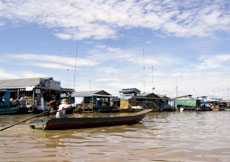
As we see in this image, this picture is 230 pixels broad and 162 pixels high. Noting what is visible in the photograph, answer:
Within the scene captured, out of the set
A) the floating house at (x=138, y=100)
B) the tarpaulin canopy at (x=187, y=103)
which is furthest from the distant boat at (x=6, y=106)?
the tarpaulin canopy at (x=187, y=103)

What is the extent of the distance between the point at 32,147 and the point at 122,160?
9.16 ft

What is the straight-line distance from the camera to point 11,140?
7414 mm

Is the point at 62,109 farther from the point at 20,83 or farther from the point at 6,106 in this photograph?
the point at 20,83

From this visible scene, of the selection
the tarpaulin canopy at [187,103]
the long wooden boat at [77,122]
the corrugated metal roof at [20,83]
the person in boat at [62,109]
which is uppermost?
the corrugated metal roof at [20,83]

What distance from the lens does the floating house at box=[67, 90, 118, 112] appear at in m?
30.0

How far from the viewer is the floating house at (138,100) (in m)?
36.8

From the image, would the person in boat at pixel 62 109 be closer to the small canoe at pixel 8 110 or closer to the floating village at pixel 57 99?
the floating village at pixel 57 99

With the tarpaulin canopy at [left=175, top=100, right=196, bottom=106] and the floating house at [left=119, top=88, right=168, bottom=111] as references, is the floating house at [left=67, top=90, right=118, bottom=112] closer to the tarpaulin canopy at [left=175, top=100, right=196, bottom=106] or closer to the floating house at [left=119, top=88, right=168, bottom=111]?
the floating house at [left=119, top=88, right=168, bottom=111]

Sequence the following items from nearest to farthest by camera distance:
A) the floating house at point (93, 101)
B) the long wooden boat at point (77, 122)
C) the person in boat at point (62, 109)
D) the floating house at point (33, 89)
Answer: the long wooden boat at point (77, 122)
the person in boat at point (62, 109)
the floating house at point (33, 89)
the floating house at point (93, 101)

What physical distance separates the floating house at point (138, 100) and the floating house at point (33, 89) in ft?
32.1

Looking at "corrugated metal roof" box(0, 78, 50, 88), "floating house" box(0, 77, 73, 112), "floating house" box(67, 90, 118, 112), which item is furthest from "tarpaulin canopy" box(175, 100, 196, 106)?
"corrugated metal roof" box(0, 78, 50, 88)

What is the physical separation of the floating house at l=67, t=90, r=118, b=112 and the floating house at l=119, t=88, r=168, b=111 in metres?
2.27

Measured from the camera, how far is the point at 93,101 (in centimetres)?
3216

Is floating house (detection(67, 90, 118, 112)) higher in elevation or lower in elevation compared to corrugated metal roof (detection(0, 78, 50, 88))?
lower
